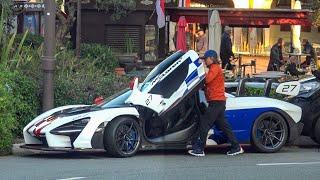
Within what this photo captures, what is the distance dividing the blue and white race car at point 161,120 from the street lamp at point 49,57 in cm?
144

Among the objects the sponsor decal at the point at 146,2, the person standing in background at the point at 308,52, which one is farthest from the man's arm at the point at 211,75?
the person standing in background at the point at 308,52

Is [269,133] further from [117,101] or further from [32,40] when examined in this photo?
[32,40]

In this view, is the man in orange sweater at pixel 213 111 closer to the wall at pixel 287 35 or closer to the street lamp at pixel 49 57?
the street lamp at pixel 49 57

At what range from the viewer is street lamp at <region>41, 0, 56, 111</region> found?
496 inches

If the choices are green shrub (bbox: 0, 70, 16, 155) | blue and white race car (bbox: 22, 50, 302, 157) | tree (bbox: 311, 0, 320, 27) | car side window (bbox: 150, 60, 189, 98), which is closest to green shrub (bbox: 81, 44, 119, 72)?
tree (bbox: 311, 0, 320, 27)

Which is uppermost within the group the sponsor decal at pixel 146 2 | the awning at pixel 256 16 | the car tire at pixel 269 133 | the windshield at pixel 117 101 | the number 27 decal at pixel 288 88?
the sponsor decal at pixel 146 2

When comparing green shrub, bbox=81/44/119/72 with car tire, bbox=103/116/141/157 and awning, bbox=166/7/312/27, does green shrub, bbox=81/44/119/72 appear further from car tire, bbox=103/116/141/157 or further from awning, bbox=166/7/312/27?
car tire, bbox=103/116/141/157

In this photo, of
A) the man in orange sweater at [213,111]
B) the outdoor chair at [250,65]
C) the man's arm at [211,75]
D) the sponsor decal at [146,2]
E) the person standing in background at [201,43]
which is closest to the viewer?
the man in orange sweater at [213,111]

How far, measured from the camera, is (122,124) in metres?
10.6

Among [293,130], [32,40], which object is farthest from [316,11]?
[293,130]

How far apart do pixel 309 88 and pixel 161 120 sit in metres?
3.28

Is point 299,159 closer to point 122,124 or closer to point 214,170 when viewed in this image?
point 214,170

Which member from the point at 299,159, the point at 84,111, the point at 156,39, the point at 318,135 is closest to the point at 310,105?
the point at 318,135

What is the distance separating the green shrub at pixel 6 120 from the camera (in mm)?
11195
